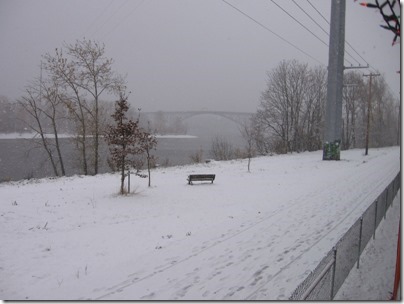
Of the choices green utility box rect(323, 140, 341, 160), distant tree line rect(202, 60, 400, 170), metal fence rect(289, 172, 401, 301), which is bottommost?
metal fence rect(289, 172, 401, 301)

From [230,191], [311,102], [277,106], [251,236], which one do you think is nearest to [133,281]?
[251,236]

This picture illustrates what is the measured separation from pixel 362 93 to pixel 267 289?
56660mm

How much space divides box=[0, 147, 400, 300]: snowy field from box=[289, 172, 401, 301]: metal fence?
74 centimetres

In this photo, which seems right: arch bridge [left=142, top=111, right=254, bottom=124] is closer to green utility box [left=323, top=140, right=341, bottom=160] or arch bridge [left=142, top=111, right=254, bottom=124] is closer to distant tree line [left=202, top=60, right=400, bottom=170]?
distant tree line [left=202, top=60, right=400, bottom=170]

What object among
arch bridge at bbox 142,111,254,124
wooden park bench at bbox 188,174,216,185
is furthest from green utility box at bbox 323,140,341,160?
arch bridge at bbox 142,111,254,124

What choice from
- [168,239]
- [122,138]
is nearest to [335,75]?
[122,138]

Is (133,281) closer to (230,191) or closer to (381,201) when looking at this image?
(381,201)

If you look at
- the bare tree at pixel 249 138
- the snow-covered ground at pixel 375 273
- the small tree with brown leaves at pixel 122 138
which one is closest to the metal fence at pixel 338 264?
the snow-covered ground at pixel 375 273

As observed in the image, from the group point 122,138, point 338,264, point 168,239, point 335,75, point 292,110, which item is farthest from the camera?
point 292,110

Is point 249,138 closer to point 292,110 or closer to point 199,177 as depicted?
point 199,177

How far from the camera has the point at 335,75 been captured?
91.6ft

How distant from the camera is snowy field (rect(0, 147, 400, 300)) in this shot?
5688mm

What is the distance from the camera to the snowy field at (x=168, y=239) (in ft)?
18.7

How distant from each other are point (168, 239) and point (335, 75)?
25.1 metres
